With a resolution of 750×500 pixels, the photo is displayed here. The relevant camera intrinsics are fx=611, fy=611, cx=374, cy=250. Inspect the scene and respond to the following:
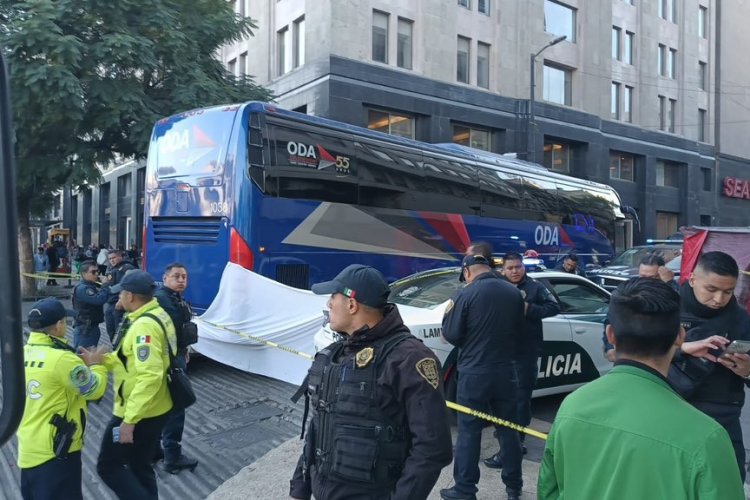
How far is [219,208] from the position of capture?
8766 mm

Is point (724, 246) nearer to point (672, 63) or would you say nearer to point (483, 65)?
point (483, 65)

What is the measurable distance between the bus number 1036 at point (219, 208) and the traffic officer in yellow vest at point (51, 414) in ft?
17.2

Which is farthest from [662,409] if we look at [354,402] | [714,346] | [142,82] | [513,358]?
[142,82]

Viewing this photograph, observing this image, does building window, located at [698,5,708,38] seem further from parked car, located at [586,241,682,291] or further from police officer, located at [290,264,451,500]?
police officer, located at [290,264,451,500]

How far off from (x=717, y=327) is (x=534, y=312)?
2.15 m

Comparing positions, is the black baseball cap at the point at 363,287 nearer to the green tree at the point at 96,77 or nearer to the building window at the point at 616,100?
the green tree at the point at 96,77

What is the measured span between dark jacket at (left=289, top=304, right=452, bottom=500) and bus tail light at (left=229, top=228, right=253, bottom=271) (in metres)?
6.11

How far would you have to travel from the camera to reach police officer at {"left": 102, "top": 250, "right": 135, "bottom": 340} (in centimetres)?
822

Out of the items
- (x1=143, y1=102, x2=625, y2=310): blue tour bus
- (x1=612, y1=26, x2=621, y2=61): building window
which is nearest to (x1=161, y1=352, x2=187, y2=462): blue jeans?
(x1=143, y1=102, x2=625, y2=310): blue tour bus

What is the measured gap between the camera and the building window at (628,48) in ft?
109

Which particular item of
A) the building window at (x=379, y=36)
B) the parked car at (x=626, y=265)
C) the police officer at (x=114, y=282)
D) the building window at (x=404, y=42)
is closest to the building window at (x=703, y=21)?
the building window at (x=404, y=42)

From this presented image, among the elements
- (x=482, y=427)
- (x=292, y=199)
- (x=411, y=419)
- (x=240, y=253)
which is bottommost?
(x=482, y=427)

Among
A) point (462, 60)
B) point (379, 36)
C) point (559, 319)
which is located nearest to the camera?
point (559, 319)

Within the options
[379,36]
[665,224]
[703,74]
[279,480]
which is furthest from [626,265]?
[703,74]
